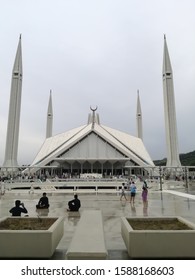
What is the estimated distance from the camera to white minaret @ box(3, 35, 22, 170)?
32781mm

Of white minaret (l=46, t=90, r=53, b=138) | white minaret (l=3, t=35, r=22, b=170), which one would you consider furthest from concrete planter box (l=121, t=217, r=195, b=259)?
white minaret (l=46, t=90, r=53, b=138)

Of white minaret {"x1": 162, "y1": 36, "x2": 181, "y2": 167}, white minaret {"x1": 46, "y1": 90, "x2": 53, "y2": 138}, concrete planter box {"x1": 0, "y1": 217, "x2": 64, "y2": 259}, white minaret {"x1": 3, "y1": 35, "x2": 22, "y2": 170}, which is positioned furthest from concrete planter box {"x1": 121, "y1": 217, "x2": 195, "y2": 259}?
white minaret {"x1": 46, "y1": 90, "x2": 53, "y2": 138}

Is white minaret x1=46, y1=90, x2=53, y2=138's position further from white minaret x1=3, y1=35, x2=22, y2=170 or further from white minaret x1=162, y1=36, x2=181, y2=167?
white minaret x1=162, y1=36, x2=181, y2=167

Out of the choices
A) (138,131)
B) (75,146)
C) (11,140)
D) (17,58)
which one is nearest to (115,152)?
(75,146)

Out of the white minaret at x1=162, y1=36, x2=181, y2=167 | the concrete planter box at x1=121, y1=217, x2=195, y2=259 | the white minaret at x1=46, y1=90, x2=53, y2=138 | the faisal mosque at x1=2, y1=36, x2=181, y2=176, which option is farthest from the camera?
the white minaret at x1=46, y1=90, x2=53, y2=138

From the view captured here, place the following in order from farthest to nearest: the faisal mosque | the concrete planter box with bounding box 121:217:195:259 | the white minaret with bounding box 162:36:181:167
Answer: the white minaret with bounding box 162:36:181:167 → the faisal mosque → the concrete planter box with bounding box 121:217:195:259

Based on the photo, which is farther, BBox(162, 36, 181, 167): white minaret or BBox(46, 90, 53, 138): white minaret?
BBox(46, 90, 53, 138): white minaret

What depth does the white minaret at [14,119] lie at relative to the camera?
108ft

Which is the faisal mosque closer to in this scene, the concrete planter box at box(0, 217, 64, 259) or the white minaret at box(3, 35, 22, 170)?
the white minaret at box(3, 35, 22, 170)

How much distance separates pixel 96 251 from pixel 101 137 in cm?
3147

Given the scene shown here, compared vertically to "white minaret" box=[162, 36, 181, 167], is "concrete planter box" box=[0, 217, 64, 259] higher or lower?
lower

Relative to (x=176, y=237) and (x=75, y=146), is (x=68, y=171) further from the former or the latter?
(x=176, y=237)

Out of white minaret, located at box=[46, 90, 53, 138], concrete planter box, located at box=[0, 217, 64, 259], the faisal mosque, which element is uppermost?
white minaret, located at box=[46, 90, 53, 138]

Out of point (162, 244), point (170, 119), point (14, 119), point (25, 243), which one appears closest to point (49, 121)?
point (14, 119)
